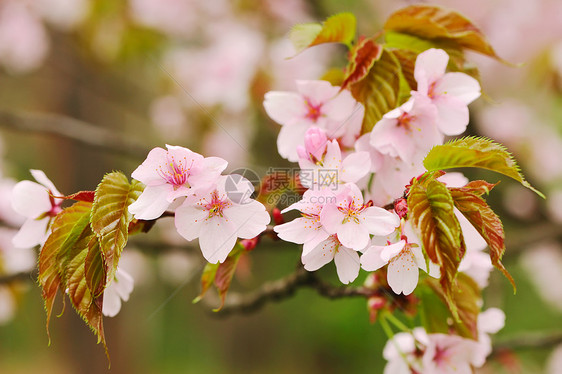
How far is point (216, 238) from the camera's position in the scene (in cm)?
56

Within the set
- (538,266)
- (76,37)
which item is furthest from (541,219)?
(76,37)

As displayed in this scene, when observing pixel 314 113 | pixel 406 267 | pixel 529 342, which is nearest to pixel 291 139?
pixel 314 113

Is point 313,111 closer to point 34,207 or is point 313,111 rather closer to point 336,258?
point 336,258

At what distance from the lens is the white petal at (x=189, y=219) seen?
0.55 m

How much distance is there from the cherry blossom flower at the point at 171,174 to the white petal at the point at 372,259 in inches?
7.0

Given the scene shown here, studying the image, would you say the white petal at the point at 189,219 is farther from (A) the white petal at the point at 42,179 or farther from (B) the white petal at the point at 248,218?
(A) the white petal at the point at 42,179

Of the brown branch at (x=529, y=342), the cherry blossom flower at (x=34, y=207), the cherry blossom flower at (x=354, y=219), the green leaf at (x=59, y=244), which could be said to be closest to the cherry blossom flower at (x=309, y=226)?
the cherry blossom flower at (x=354, y=219)

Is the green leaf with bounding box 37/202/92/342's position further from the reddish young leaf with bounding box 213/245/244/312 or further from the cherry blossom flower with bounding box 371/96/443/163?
the cherry blossom flower with bounding box 371/96/443/163

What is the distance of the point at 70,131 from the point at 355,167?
112 centimetres

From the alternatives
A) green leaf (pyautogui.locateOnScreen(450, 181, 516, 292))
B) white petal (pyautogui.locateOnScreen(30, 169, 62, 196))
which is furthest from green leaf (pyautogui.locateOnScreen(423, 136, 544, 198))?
white petal (pyautogui.locateOnScreen(30, 169, 62, 196))

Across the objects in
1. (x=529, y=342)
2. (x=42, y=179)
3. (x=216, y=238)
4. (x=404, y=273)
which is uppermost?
(x=42, y=179)

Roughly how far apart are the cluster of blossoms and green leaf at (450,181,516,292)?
208mm

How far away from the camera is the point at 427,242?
493 millimetres

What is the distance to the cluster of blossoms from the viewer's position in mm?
521
